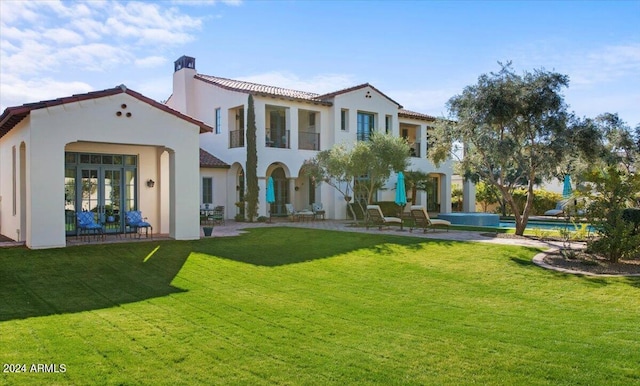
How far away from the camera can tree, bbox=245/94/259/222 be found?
24.8 metres

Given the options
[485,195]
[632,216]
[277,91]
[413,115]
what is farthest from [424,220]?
[485,195]

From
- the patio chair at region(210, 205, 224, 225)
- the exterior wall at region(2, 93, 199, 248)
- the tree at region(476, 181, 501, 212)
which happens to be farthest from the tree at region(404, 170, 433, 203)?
the exterior wall at region(2, 93, 199, 248)

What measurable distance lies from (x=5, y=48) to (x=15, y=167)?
388 centimetres

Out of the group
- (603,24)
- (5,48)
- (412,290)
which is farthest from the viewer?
(5,48)

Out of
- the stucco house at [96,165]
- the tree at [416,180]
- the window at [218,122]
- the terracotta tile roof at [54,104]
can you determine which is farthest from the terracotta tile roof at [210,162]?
the tree at [416,180]

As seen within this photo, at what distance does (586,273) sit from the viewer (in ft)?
34.8

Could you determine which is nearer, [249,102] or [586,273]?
[586,273]

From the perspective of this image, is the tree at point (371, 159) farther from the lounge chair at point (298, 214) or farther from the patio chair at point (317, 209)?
the patio chair at point (317, 209)

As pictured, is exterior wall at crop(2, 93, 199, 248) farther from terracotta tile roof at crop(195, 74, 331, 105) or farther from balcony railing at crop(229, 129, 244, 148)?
terracotta tile roof at crop(195, 74, 331, 105)

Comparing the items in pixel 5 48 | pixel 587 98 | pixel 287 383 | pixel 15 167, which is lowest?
pixel 287 383

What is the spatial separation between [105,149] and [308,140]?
1384cm

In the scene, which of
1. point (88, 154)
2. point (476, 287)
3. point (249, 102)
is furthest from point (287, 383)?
point (249, 102)

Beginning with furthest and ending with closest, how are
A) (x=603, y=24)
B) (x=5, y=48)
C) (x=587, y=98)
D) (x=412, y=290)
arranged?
1. (x=587, y=98)
2. (x=5, y=48)
3. (x=603, y=24)
4. (x=412, y=290)

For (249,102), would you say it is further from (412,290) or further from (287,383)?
(287,383)
